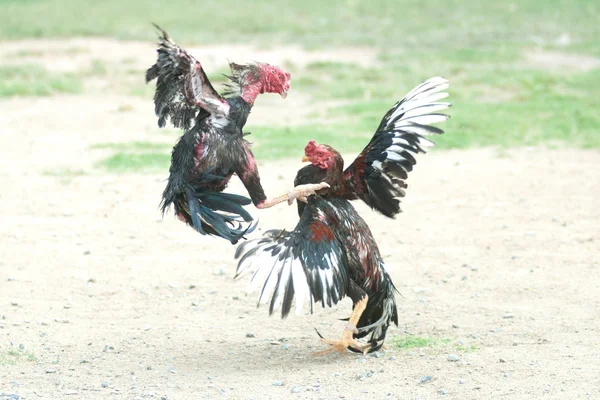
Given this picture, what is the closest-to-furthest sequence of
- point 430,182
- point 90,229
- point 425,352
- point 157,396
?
point 157,396 → point 425,352 → point 90,229 → point 430,182

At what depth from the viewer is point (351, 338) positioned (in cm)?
648

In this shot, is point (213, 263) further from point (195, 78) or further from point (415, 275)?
point (195, 78)

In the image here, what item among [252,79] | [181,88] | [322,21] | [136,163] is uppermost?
[322,21]

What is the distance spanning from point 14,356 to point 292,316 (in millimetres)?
2031

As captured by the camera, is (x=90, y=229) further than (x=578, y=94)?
Answer: No

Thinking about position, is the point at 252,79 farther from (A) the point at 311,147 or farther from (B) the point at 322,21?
(B) the point at 322,21

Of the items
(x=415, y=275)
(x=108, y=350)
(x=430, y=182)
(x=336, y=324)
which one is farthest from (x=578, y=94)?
(x=108, y=350)

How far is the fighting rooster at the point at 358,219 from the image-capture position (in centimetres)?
617

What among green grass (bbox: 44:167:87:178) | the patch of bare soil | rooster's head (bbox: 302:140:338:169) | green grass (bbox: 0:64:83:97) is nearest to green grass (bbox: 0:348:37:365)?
rooster's head (bbox: 302:140:338:169)

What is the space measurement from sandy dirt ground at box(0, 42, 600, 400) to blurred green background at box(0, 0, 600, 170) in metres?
1.77

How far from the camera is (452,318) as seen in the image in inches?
285

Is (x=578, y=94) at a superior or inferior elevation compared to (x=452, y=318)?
superior

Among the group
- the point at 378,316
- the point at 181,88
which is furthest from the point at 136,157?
the point at 378,316

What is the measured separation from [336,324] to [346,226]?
1095 millimetres
